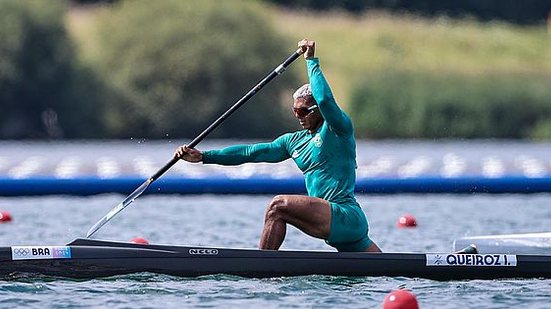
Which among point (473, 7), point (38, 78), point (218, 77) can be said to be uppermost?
point (473, 7)

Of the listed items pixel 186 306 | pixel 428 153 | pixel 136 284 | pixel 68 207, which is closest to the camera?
pixel 186 306

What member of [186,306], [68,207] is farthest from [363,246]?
[68,207]

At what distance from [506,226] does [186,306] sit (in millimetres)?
7263

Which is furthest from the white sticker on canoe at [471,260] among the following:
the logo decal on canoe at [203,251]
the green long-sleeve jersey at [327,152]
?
the logo decal on canoe at [203,251]

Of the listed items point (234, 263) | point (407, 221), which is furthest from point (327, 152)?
point (407, 221)

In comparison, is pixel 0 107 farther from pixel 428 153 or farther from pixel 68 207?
pixel 68 207

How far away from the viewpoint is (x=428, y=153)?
29.5m

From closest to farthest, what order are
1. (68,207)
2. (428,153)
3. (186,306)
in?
1. (186,306)
2. (68,207)
3. (428,153)

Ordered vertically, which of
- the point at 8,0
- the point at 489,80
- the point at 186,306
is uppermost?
the point at 8,0

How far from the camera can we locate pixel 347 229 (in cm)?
→ 995

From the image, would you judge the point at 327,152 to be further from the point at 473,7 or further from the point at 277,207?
the point at 473,7

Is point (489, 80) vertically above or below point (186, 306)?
above

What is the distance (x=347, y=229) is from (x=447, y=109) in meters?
28.0

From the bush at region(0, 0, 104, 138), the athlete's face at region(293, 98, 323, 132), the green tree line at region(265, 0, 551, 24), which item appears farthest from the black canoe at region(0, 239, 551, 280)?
the green tree line at region(265, 0, 551, 24)
